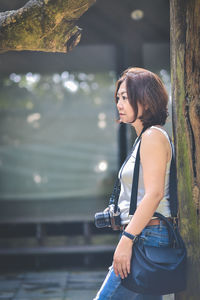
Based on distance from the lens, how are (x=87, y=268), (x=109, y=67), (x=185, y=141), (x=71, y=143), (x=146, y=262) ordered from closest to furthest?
(x=146, y=262) → (x=185, y=141) → (x=87, y=268) → (x=109, y=67) → (x=71, y=143)

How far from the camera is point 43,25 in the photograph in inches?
82.3

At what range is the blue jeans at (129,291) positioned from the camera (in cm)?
→ 170

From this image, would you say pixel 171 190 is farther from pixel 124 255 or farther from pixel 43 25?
pixel 43 25

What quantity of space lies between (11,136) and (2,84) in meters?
1.40

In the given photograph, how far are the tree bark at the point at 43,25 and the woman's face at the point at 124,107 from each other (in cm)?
59

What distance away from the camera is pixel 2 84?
383 inches

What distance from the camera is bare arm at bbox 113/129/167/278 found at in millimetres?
1597

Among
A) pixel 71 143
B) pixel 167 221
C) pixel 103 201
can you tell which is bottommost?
pixel 103 201

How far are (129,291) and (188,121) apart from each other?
89 centimetres

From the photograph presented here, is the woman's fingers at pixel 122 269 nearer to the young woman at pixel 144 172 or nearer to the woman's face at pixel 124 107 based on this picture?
the young woman at pixel 144 172

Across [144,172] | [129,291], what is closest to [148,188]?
[144,172]

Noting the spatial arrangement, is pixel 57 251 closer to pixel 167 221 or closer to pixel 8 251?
pixel 8 251

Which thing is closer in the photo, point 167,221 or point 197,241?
point 167,221

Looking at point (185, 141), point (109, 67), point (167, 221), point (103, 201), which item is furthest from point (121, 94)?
point (103, 201)
